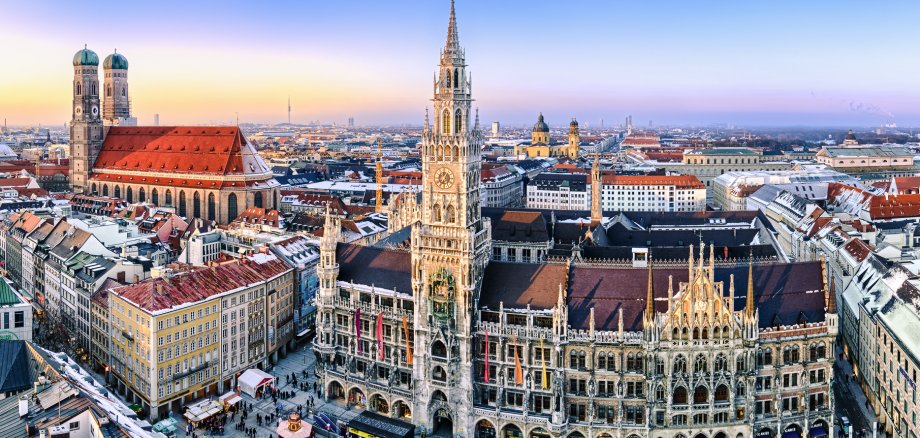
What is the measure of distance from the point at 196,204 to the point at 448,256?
388ft

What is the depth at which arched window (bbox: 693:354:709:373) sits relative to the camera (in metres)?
77.4

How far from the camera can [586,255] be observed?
119188mm

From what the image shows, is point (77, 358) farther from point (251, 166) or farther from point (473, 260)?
point (251, 166)

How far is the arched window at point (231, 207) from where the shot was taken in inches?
7131

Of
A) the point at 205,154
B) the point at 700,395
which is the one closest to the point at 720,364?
the point at 700,395

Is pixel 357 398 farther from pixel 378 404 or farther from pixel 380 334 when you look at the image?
pixel 380 334

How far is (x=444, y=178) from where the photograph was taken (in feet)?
274

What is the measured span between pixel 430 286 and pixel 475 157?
14.2 metres

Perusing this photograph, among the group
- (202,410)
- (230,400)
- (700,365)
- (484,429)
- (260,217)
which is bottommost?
(484,429)

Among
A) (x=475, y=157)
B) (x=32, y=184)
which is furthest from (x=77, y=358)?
(x=32, y=184)

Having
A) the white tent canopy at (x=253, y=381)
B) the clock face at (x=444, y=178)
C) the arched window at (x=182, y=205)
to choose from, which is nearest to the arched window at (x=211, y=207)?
the arched window at (x=182, y=205)

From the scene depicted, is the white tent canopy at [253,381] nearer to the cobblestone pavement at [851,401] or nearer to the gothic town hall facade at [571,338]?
the gothic town hall facade at [571,338]

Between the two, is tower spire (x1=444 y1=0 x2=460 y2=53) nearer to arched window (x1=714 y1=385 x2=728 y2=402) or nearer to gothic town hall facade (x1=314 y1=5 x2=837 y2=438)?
gothic town hall facade (x1=314 y1=5 x2=837 y2=438)

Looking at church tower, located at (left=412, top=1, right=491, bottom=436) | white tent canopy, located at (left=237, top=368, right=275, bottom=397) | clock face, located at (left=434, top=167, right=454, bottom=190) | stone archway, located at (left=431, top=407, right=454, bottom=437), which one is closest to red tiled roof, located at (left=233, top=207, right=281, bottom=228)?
white tent canopy, located at (left=237, top=368, right=275, bottom=397)
